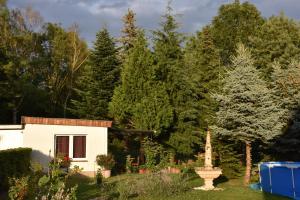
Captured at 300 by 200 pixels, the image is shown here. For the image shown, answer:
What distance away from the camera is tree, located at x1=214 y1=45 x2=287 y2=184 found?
23953 mm

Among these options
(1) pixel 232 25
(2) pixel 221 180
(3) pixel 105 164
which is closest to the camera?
(3) pixel 105 164

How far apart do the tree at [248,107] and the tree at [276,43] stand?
38.9 feet

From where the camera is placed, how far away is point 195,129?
3186 centimetres

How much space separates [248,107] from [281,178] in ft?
22.8

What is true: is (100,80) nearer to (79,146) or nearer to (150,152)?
(150,152)

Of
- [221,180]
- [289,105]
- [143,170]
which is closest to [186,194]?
[221,180]

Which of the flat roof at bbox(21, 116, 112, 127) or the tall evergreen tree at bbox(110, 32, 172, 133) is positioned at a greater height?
the tall evergreen tree at bbox(110, 32, 172, 133)

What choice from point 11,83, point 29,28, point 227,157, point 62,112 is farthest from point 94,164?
point 29,28

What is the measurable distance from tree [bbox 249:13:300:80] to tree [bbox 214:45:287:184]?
1187 centimetres

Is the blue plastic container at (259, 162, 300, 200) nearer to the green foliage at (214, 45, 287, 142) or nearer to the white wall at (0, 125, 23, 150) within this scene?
the green foliage at (214, 45, 287, 142)

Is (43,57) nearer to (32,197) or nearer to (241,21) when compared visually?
(241,21)

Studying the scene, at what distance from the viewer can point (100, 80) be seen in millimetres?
38031

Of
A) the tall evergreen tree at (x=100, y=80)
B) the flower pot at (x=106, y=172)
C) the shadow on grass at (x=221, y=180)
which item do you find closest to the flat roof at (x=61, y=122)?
the flower pot at (x=106, y=172)

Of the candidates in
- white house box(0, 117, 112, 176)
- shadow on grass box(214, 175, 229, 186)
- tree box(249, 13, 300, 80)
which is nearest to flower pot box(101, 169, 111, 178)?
white house box(0, 117, 112, 176)
